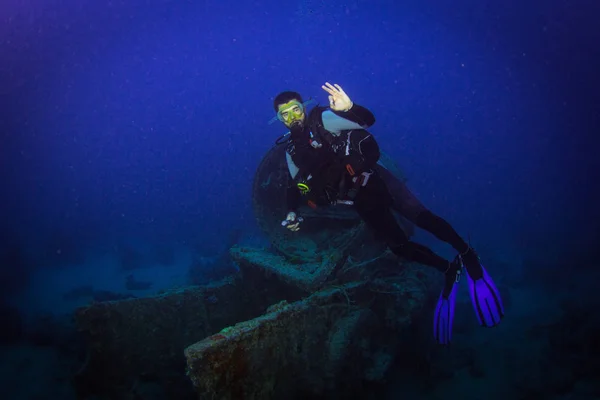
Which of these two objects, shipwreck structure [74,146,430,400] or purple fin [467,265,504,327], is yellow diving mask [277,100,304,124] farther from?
purple fin [467,265,504,327]

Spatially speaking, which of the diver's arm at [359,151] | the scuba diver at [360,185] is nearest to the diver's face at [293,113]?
the scuba diver at [360,185]

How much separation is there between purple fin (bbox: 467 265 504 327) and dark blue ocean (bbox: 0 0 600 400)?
1321 mm

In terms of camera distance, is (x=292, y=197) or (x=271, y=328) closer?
(x=271, y=328)

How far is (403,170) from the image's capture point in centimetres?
696

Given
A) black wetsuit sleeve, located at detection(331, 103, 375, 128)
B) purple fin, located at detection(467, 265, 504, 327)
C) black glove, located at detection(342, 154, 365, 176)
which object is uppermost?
black wetsuit sleeve, located at detection(331, 103, 375, 128)

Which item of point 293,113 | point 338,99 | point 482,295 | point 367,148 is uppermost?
point 293,113

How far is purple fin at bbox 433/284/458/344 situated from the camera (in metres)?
3.87

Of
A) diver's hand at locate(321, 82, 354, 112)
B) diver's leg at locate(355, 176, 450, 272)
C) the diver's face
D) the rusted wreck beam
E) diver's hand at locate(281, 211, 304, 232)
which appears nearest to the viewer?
the rusted wreck beam

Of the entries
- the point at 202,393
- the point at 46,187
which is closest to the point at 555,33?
the point at 202,393

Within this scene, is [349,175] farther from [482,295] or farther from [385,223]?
[482,295]

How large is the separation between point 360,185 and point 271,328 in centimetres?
215

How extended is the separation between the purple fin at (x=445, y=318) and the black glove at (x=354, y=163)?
1.93 meters

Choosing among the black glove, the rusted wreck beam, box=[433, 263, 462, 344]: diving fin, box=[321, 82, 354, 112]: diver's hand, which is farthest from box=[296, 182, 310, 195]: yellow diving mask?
box=[433, 263, 462, 344]: diving fin

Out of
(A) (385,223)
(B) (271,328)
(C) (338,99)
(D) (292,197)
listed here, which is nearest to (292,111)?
(C) (338,99)
